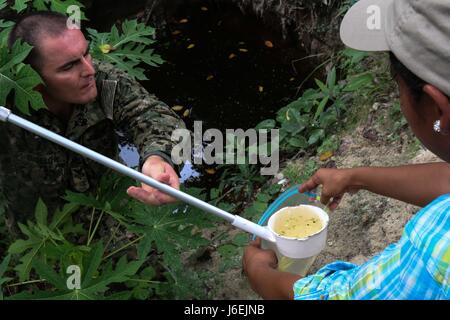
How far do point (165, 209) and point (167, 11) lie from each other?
166 inches

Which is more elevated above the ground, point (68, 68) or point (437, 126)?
point (437, 126)

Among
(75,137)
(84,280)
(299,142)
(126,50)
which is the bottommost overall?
(299,142)

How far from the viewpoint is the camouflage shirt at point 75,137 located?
210 centimetres

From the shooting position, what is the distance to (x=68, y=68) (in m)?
1.97

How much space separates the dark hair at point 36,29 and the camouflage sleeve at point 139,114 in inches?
12.2

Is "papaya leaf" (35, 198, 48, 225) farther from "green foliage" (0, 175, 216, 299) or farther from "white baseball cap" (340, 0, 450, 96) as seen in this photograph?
"white baseball cap" (340, 0, 450, 96)

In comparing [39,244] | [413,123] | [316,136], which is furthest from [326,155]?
[413,123]

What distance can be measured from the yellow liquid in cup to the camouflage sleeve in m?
0.64

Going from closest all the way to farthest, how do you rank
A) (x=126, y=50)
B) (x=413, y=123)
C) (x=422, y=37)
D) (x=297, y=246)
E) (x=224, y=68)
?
(x=422, y=37), (x=413, y=123), (x=297, y=246), (x=126, y=50), (x=224, y=68)

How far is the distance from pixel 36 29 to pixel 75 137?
0.46m

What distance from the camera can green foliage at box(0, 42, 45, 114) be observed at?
174cm

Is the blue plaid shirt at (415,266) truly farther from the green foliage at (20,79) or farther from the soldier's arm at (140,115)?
the green foliage at (20,79)

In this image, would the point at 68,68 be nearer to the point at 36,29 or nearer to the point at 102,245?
the point at 36,29

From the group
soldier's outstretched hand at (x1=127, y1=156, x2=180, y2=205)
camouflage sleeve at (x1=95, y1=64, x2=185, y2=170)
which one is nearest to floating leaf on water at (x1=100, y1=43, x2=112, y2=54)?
camouflage sleeve at (x1=95, y1=64, x2=185, y2=170)
